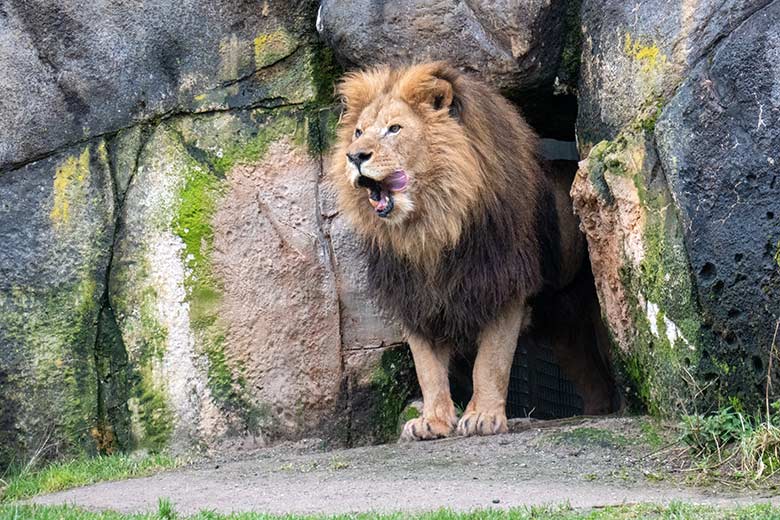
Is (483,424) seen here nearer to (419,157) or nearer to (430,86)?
(419,157)

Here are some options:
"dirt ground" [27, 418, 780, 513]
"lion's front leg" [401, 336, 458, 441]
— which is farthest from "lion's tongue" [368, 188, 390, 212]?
"dirt ground" [27, 418, 780, 513]

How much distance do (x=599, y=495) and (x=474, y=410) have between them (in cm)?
187

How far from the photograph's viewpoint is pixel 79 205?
757cm

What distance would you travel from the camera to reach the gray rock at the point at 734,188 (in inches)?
226

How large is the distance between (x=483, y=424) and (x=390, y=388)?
1.21 meters

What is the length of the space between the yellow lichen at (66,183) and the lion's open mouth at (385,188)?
74.3 inches

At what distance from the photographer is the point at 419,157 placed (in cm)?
675

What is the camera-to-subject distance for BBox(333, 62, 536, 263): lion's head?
6707 millimetres

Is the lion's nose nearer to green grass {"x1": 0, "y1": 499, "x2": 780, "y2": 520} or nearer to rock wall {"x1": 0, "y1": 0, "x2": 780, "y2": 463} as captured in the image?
rock wall {"x1": 0, "y1": 0, "x2": 780, "y2": 463}

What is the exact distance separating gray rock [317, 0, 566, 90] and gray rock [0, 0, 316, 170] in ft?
1.51

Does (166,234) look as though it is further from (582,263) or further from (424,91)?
(582,263)

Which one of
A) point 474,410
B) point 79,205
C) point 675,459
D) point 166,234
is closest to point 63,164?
point 79,205

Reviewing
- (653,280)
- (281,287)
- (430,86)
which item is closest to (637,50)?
(430,86)

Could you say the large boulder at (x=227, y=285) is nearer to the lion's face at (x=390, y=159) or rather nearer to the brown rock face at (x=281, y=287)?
the brown rock face at (x=281, y=287)
